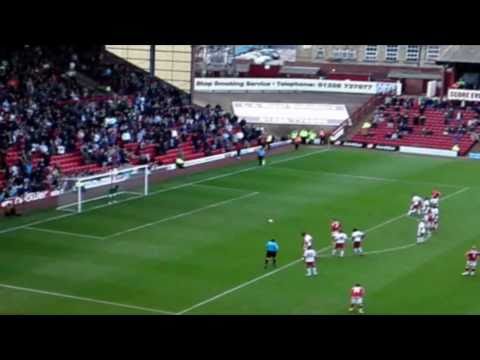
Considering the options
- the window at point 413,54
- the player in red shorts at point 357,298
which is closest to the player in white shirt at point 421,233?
the player in red shorts at point 357,298

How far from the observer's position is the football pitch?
81.1ft

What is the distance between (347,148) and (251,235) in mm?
26059

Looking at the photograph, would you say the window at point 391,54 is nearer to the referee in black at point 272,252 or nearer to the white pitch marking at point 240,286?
the white pitch marking at point 240,286

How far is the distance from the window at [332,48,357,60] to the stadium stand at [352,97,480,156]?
1249 cm

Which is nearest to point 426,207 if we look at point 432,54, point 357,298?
point 357,298

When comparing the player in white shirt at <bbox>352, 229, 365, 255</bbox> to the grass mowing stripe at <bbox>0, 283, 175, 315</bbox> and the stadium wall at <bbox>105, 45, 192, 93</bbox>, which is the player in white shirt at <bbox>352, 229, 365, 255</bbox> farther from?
the stadium wall at <bbox>105, 45, 192, 93</bbox>

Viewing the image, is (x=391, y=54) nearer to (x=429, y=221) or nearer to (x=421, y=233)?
(x=429, y=221)

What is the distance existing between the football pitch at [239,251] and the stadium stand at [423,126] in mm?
12014

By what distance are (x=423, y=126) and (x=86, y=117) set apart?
2382cm

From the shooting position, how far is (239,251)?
30703 millimetres

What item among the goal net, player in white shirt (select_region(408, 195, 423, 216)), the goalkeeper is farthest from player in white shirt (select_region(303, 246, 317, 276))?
the goalkeeper

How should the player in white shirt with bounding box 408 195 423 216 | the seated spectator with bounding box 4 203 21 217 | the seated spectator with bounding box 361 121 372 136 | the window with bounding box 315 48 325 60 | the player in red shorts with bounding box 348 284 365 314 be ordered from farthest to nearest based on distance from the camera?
the window with bounding box 315 48 325 60 → the seated spectator with bounding box 361 121 372 136 → the player in white shirt with bounding box 408 195 423 216 → the seated spectator with bounding box 4 203 21 217 → the player in red shorts with bounding box 348 284 365 314
